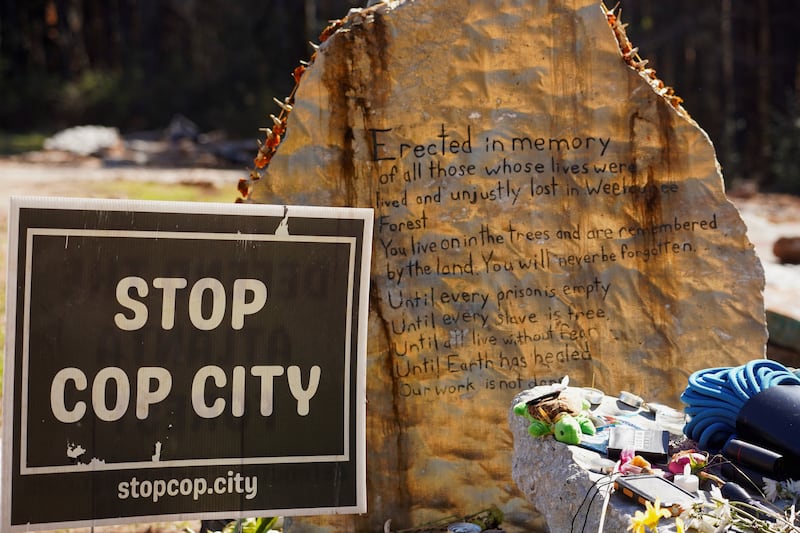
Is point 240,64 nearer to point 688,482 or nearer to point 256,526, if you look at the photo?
point 256,526

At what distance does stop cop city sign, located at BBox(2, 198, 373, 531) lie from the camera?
7.23 ft

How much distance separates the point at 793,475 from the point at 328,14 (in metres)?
20.5

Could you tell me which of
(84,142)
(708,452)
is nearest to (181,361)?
(708,452)

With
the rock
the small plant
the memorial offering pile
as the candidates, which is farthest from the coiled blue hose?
the rock

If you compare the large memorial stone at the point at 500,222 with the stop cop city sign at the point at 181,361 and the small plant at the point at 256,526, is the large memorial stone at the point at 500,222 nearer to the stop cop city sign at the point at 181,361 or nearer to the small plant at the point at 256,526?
the small plant at the point at 256,526

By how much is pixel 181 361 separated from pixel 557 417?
102 centimetres

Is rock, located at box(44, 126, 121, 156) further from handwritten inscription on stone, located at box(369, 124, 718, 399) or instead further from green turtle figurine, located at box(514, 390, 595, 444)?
green turtle figurine, located at box(514, 390, 595, 444)

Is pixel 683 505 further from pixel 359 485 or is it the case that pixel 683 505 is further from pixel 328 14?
pixel 328 14

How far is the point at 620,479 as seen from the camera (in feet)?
7.41

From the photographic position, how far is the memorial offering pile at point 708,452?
2.12m

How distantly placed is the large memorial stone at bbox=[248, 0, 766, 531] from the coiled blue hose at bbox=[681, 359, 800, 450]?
44.2 inches

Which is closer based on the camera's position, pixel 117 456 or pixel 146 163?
pixel 117 456

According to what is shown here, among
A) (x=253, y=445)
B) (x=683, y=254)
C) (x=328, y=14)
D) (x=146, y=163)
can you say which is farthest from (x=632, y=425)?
(x=328, y=14)

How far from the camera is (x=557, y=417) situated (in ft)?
8.48
